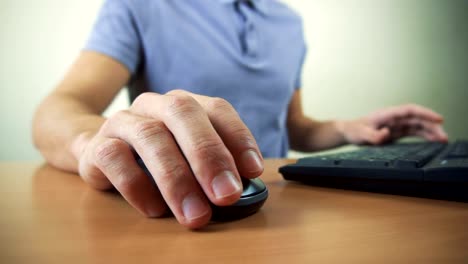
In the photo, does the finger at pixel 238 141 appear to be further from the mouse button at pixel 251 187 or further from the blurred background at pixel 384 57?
the blurred background at pixel 384 57

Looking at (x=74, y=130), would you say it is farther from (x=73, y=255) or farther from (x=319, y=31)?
(x=319, y=31)

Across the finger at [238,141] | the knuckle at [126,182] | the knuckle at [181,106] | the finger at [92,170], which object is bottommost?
the finger at [92,170]

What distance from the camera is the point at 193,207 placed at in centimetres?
21

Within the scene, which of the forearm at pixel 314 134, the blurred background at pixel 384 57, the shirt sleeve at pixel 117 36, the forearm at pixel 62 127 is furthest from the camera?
the blurred background at pixel 384 57

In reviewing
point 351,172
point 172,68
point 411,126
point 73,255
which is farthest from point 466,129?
point 73,255

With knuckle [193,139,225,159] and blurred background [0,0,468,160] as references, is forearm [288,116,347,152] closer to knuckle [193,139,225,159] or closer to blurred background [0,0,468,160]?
blurred background [0,0,468,160]

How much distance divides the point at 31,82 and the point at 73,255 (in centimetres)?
118

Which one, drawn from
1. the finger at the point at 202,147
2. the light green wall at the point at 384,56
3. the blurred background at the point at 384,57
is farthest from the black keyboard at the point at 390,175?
the light green wall at the point at 384,56

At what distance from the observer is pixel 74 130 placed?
1.38ft

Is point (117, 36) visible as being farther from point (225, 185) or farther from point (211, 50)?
point (225, 185)

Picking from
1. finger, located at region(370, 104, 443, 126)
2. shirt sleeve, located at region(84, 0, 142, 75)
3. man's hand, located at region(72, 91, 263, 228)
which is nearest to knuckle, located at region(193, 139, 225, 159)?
man's hand, located at region(72, 91, 263, 228)

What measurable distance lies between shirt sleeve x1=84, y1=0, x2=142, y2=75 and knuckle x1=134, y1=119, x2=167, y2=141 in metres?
0.46

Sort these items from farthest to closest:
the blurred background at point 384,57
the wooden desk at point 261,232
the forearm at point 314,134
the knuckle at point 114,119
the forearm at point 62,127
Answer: the blurred background at point 384,57 → the forearm at point 314,134 → the forearm at point 62,127 → the knuckle at point 114,119 → the wooden desk at point 261,232

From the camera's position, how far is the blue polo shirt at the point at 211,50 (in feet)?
2.28
